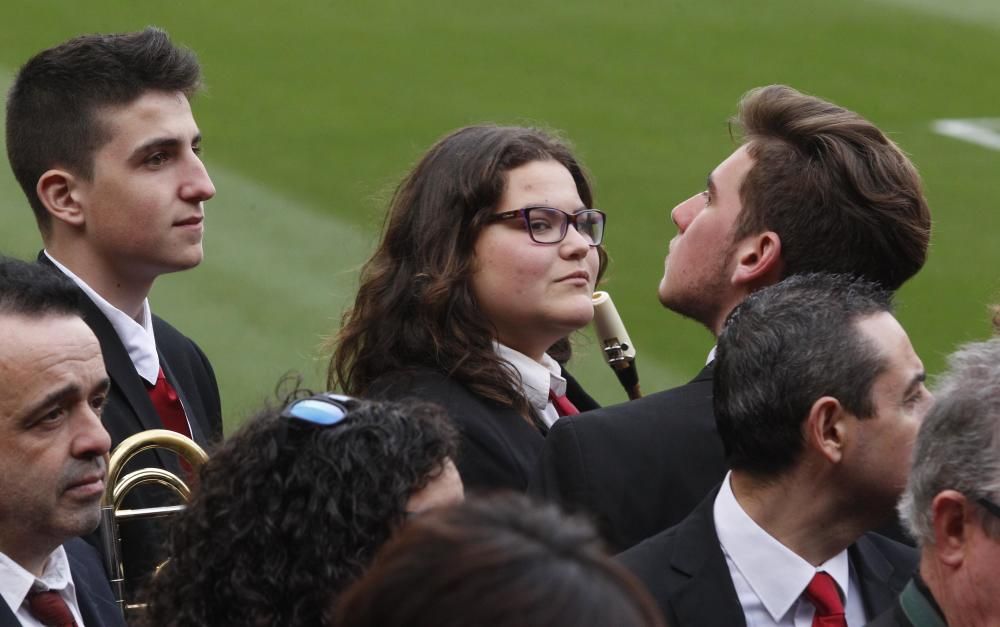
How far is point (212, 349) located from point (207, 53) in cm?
560

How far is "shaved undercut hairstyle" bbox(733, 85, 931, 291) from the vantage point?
13.8 feet

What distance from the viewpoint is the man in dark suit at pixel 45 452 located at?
3502mm

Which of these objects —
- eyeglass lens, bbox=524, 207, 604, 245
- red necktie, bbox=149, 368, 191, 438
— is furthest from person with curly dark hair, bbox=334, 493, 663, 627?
red necktie, bbox=149, 368, 191, 438

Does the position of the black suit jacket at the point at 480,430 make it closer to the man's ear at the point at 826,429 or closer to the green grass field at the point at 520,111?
the man's ear at the point at 826,429

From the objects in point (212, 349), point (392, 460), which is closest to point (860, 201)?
point (392, 460)

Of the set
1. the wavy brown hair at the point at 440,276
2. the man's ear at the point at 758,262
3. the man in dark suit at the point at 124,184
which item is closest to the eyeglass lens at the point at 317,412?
the wavy brown hair at the point at 440,276

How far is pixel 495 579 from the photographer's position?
1.91 m

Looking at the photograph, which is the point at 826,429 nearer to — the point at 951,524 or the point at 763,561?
the point at 763,561

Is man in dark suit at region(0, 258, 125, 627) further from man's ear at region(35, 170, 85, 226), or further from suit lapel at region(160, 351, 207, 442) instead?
man's ear at region(35, 170, 85, 226)

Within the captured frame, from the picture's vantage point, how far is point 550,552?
197 centimetres

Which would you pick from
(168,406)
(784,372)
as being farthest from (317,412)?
(168,406)

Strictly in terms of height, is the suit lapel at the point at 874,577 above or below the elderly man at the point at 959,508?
below

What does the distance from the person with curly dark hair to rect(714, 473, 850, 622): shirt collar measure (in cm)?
149

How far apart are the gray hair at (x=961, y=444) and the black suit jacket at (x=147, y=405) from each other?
184cm
